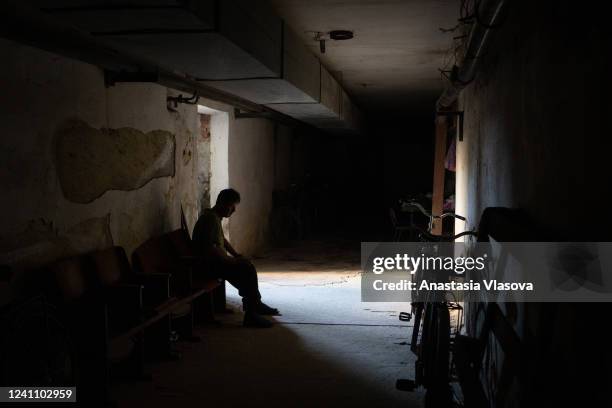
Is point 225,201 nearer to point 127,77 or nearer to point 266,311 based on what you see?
point 266,311

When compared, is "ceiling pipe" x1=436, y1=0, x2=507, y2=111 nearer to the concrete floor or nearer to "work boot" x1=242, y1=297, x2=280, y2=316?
the concrete floor

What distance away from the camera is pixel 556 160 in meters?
2.21

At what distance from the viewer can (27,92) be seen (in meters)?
3.58

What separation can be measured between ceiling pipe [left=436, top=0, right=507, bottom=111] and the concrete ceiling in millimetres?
480

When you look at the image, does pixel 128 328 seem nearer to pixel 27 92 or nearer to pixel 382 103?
pixel 27 92

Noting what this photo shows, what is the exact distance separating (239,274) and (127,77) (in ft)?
6.55

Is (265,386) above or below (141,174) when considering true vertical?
below

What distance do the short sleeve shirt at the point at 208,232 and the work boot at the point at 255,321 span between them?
0.74 meters

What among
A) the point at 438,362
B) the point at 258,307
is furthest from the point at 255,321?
the point at 438,362

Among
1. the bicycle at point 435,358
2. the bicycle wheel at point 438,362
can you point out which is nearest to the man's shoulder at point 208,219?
the bicycle at point 435,358

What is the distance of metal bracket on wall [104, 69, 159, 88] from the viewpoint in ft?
14.6

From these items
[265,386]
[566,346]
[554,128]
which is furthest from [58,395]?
[554,128]

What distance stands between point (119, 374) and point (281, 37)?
271cm

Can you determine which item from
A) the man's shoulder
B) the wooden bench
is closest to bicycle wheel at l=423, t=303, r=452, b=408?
the wooden bench
